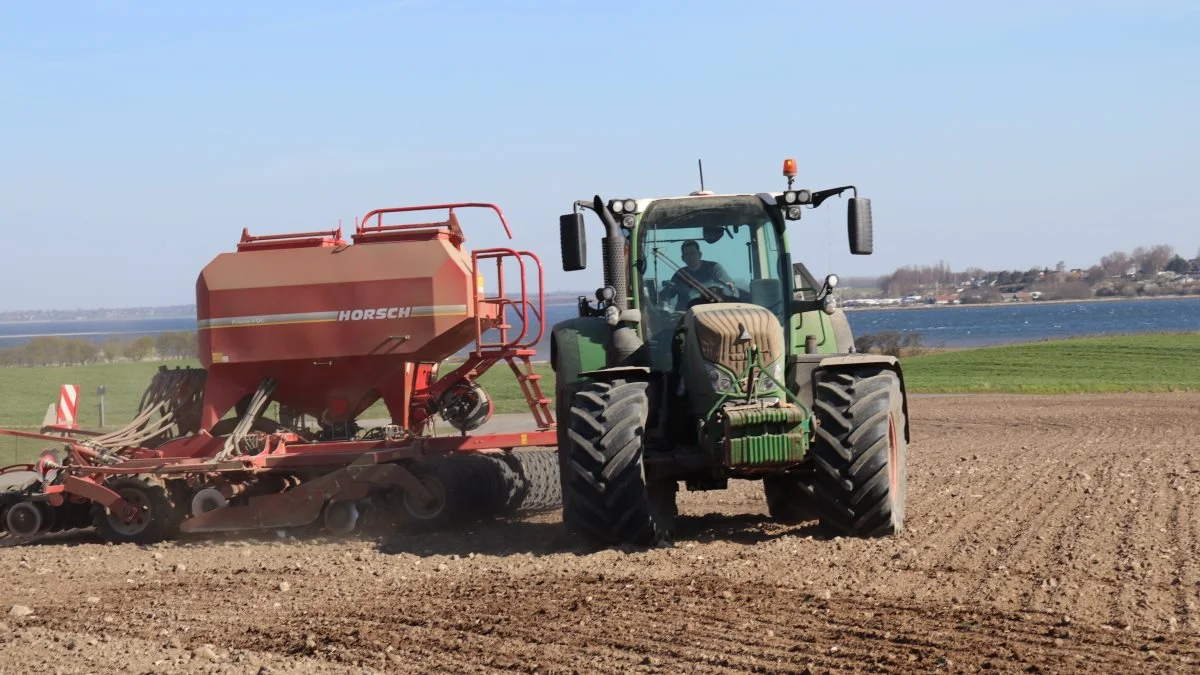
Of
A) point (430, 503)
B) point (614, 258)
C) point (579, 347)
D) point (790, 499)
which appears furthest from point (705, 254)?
point (430, 503)

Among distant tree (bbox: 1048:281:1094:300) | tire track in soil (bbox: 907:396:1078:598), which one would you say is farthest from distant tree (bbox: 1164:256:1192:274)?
tire track in soil (bbox: 907:396:1078:598)

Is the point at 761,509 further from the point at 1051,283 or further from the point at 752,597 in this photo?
the point at 1051,283

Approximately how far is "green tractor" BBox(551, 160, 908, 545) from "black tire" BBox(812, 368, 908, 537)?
0.4 inches

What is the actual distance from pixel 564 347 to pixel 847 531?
2.49 m

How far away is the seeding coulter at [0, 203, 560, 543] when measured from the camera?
1180 centimetres

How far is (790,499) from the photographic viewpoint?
1087 cm

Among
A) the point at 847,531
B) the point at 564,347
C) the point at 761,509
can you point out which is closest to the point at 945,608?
the point at 847,531

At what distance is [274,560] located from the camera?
10.4 m

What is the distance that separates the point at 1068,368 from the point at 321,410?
87.8 feet

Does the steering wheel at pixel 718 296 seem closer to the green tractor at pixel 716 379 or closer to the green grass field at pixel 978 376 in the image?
the green tractor at pixel 716 379

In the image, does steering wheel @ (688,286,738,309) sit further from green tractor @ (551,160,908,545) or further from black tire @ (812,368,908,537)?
black tire @ (812,368,908,537)

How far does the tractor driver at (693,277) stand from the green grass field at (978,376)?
603 inches

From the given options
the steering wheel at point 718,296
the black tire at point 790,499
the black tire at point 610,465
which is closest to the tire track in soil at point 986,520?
the black tire at point 790,499

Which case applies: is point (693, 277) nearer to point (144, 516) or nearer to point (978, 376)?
point (144, 516)
